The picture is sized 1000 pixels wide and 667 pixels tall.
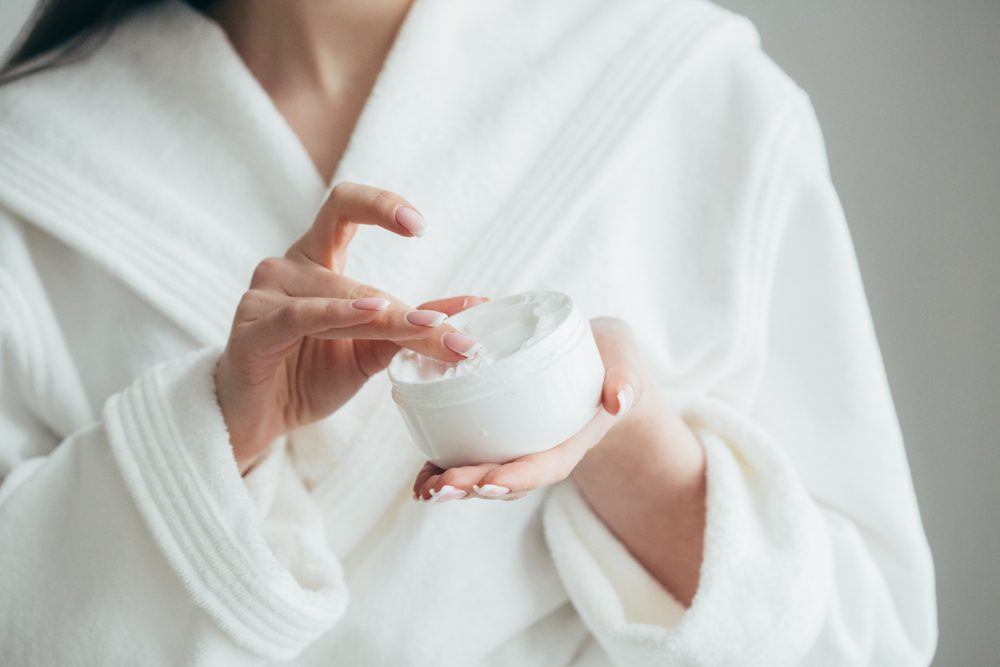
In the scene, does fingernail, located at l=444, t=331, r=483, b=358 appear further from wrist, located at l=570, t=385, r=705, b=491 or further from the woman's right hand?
wrist, located at l=570, t=385, r=705, b=491

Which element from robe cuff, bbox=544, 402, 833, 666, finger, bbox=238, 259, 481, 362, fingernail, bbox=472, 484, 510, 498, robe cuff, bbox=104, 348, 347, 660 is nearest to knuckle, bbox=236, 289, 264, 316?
finger, bbox=238, 259, 481, 362

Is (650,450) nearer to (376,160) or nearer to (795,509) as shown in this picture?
(795,509)

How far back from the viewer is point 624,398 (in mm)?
517

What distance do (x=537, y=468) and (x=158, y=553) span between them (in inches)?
14.0

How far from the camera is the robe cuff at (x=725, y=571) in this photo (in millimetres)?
682

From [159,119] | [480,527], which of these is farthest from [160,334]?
[480,527]

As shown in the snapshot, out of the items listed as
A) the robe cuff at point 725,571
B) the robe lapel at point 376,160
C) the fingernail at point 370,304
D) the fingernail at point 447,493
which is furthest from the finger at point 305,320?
the robe cuff at point 725,571

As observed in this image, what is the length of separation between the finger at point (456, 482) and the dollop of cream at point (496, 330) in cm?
5

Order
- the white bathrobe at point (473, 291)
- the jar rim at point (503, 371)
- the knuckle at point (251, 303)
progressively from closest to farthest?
1. the jar rim at point (503, 371)
2. the knuckle at point (251, 303)
3. the white bathrobe at point (473, 291)

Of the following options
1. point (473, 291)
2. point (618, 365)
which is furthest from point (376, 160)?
point (618, 365)

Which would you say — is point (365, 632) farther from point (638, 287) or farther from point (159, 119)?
point (159, 119)

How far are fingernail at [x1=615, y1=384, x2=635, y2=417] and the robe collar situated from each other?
0.26 metres

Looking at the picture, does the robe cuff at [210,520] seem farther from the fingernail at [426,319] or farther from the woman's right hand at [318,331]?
the fingernail at [426,319]

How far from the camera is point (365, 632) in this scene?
2.48 feet
